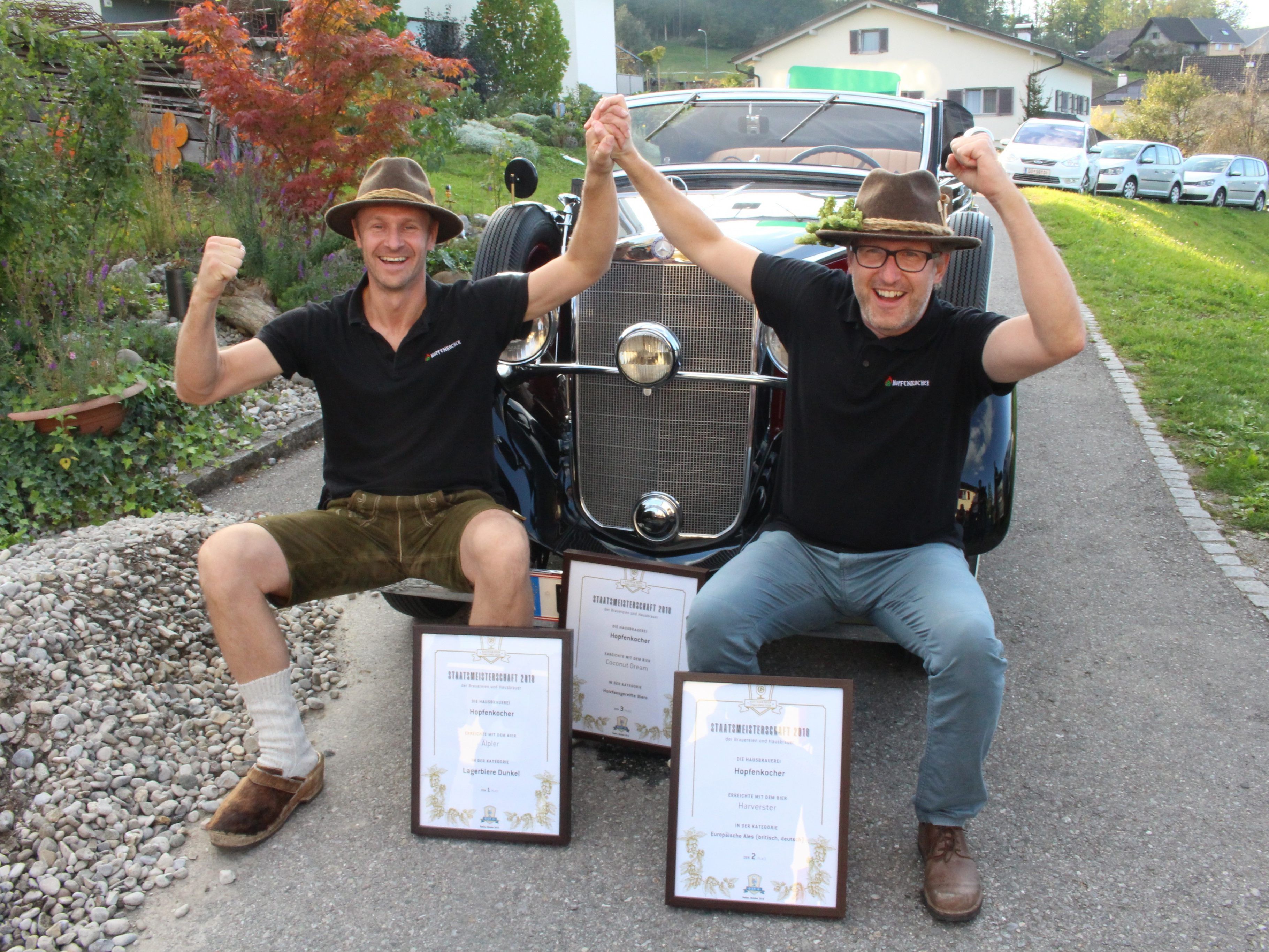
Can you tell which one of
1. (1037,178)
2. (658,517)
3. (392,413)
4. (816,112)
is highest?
(1037,178)

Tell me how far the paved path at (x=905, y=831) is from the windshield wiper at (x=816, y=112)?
240 cm

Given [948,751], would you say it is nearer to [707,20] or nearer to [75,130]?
[75,130]

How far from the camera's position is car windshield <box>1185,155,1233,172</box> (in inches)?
985

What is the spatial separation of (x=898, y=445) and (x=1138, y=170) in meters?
23.7

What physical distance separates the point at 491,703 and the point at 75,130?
4.62 meters

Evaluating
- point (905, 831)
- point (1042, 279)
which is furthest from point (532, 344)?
point (905, 831)

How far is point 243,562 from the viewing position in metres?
2.92

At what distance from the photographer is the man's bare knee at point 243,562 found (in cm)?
289

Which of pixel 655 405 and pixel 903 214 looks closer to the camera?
pixel 903 214

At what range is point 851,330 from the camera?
9.62 feet

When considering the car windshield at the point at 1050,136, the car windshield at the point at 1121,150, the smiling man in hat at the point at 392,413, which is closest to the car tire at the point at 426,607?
the smiling man in hat at the point at 392,413

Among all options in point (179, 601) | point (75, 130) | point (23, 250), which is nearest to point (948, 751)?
point (179, 601)

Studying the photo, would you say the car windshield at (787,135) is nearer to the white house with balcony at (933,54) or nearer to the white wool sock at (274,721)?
the white wool sock at (274,721)

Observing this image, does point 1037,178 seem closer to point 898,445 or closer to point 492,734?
point 898,445
